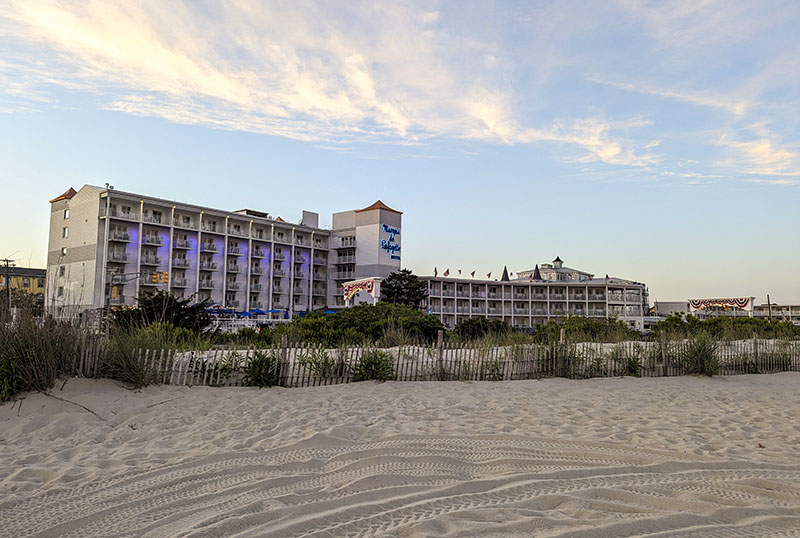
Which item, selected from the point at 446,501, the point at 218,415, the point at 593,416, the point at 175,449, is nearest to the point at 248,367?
the point at 218,415

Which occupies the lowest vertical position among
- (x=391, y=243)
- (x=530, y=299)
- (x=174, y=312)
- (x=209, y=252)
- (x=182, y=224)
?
(x=174, y=312)

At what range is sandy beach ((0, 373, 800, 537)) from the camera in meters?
3.69

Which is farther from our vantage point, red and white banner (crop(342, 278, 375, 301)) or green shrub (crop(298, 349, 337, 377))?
red and white banner (crop(342, 278, 375, 301))

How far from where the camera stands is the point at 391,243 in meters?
70.1

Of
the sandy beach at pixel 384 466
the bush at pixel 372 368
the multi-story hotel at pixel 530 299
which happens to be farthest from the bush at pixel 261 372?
the multi-story hotel at pixel 530 299

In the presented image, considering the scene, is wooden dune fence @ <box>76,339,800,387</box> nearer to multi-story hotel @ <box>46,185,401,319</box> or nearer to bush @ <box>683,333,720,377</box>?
bush @ <box>683,333,720,377</box>

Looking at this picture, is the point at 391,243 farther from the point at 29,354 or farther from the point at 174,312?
the point at 29,354

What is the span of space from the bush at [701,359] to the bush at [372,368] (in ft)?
25.0

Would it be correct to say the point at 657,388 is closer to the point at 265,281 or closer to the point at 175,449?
the point at 175,449

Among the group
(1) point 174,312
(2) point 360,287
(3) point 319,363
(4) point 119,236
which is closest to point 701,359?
(3) point 319,363

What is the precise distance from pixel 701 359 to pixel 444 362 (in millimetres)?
6608

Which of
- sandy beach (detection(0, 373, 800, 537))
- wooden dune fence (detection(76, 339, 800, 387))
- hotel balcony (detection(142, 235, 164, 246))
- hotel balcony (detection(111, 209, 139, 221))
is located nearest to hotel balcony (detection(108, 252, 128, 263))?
hotel balcony (detection(142, 235, 164, 246))

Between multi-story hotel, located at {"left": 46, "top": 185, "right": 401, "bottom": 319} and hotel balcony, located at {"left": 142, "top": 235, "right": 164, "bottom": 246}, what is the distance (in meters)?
0.09

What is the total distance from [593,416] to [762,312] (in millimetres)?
122503
